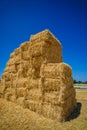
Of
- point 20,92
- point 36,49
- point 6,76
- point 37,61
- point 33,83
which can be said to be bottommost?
point 20,92

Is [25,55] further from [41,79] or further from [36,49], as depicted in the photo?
[41,79]

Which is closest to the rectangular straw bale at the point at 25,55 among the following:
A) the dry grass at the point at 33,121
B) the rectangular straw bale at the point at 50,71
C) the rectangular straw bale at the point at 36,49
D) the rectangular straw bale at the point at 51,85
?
the rectangular straw bale at the point at 36,49

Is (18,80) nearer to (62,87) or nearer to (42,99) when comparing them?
(42,99)

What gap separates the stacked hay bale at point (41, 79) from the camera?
1116cm

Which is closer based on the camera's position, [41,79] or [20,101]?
[41,79]

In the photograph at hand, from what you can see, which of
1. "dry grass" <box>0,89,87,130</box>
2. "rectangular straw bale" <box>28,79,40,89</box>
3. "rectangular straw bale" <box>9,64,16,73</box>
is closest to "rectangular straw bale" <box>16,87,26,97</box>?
"rectangular straw bale" <box>28,79,40,89</box>

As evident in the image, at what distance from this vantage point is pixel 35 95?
1267 cm

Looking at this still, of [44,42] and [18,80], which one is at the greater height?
[44,42]

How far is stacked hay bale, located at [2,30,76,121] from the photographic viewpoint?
11156mm

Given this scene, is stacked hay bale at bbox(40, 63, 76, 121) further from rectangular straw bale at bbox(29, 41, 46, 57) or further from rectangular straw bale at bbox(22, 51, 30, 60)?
rectangular straw bale at bbox(22, 51, 30, 60)

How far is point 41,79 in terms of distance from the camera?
12.4 metres

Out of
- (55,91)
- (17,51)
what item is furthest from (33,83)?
(17,51)

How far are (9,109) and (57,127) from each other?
16.6ft

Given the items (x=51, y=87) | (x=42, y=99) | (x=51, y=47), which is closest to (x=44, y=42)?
(x=51, y=47)
